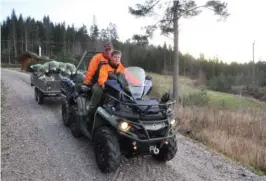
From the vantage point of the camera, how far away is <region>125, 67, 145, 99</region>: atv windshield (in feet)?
18.3

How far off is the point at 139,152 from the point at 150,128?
43 cm

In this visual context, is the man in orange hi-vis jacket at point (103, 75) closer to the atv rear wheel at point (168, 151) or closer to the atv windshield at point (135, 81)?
the atv windshield at point (135, 81)

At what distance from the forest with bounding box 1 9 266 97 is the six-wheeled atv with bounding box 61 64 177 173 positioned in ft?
116

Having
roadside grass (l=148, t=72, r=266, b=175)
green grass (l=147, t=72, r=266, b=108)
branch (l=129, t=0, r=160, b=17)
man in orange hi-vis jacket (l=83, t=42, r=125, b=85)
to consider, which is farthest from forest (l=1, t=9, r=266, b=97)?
man in orange hi-vis jacket (l=83, t=42, r=125, b=85)

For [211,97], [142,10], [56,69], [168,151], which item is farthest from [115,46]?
[168,151]

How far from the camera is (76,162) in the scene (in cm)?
585

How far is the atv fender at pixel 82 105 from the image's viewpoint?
6.55 m

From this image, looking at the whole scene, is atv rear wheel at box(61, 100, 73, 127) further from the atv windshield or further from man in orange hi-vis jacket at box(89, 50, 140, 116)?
the atv windshield

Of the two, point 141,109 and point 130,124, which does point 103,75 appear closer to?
point 141,109

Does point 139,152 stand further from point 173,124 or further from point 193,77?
point 193,77

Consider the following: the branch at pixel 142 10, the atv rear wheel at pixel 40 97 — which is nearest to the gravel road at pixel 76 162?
the atv rear wheel at pixel 40 97

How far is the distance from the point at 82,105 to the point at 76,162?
1.30 metres

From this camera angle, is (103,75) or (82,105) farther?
(82,105)

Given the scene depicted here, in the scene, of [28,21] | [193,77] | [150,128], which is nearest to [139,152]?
[150,128]
